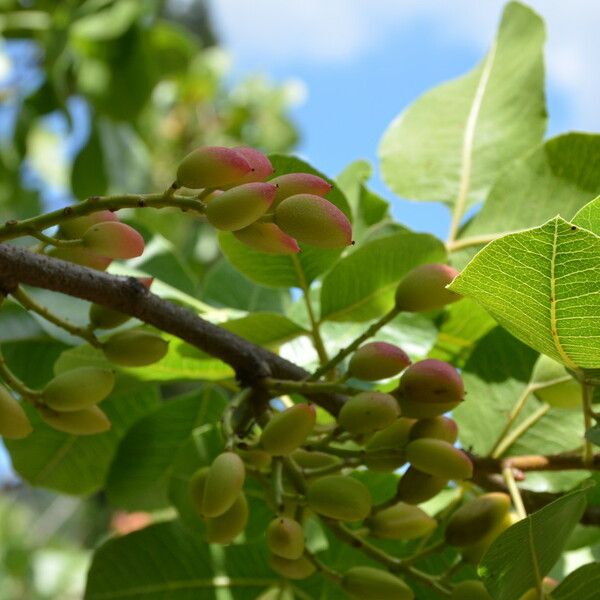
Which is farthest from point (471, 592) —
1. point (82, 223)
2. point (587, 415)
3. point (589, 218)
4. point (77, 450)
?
point (77, 450)

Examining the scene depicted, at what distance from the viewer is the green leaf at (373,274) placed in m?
0.94

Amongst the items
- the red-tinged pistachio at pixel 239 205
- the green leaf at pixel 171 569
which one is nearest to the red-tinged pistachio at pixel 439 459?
the red-tinged pistachio at pixel 239 205

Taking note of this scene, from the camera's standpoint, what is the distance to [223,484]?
2.34 feet

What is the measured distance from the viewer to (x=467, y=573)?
0.90 metres

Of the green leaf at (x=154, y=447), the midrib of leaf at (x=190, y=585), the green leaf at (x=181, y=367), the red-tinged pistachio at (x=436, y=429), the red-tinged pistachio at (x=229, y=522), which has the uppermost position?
the red-tinged pistachio at (x=436, y=429)

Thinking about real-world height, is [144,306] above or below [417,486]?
above

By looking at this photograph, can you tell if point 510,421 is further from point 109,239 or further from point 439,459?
point 109,239

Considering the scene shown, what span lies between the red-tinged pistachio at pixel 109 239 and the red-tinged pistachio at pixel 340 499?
0.24 meters

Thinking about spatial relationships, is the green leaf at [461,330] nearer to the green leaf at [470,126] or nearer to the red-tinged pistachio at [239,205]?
the green leaf at [470,126]

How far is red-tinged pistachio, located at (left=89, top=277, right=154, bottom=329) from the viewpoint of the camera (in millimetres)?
779

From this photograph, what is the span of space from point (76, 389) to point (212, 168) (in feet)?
0.70

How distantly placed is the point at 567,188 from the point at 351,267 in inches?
9.2

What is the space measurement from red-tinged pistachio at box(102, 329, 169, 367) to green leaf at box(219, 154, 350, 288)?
0.58 ft

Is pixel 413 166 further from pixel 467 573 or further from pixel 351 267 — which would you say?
pixel 467 573
